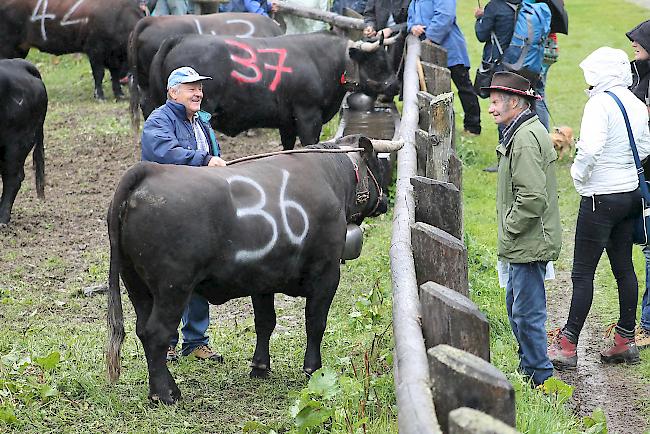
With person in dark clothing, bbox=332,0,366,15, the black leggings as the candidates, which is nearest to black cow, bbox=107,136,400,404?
the black leggings

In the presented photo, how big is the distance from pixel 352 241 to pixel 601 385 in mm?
1915

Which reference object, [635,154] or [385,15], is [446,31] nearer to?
[385,15]

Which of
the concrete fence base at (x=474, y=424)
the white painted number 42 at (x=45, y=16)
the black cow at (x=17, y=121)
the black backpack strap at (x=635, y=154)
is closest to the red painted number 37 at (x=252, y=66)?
the black cow at (x=17, y=121)

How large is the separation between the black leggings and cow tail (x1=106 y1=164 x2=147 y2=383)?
3.12m

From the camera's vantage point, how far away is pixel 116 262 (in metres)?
5.43

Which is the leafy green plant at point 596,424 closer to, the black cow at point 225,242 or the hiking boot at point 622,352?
the hiking boot at point 622,352

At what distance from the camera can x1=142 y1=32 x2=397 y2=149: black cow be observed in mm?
10531

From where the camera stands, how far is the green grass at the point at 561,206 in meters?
5.42

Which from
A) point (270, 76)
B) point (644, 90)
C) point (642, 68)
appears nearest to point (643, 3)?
point (270, 76)

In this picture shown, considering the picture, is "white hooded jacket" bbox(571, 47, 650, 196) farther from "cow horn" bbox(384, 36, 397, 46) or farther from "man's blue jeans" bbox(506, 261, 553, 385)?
"cow horn" bbox(384, 36, 397, 46)

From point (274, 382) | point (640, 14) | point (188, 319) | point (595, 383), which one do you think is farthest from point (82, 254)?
point (640, 14)

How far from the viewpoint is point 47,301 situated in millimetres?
7695

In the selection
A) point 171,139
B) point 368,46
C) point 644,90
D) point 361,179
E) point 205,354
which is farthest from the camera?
point 368,46

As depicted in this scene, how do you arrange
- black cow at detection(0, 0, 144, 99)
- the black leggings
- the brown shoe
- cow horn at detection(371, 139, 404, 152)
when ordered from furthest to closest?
black cow at detection(0, 0, 144, 99), cow horn at detection(371, 139, 404, 152), the black leggings, the brown shoe
